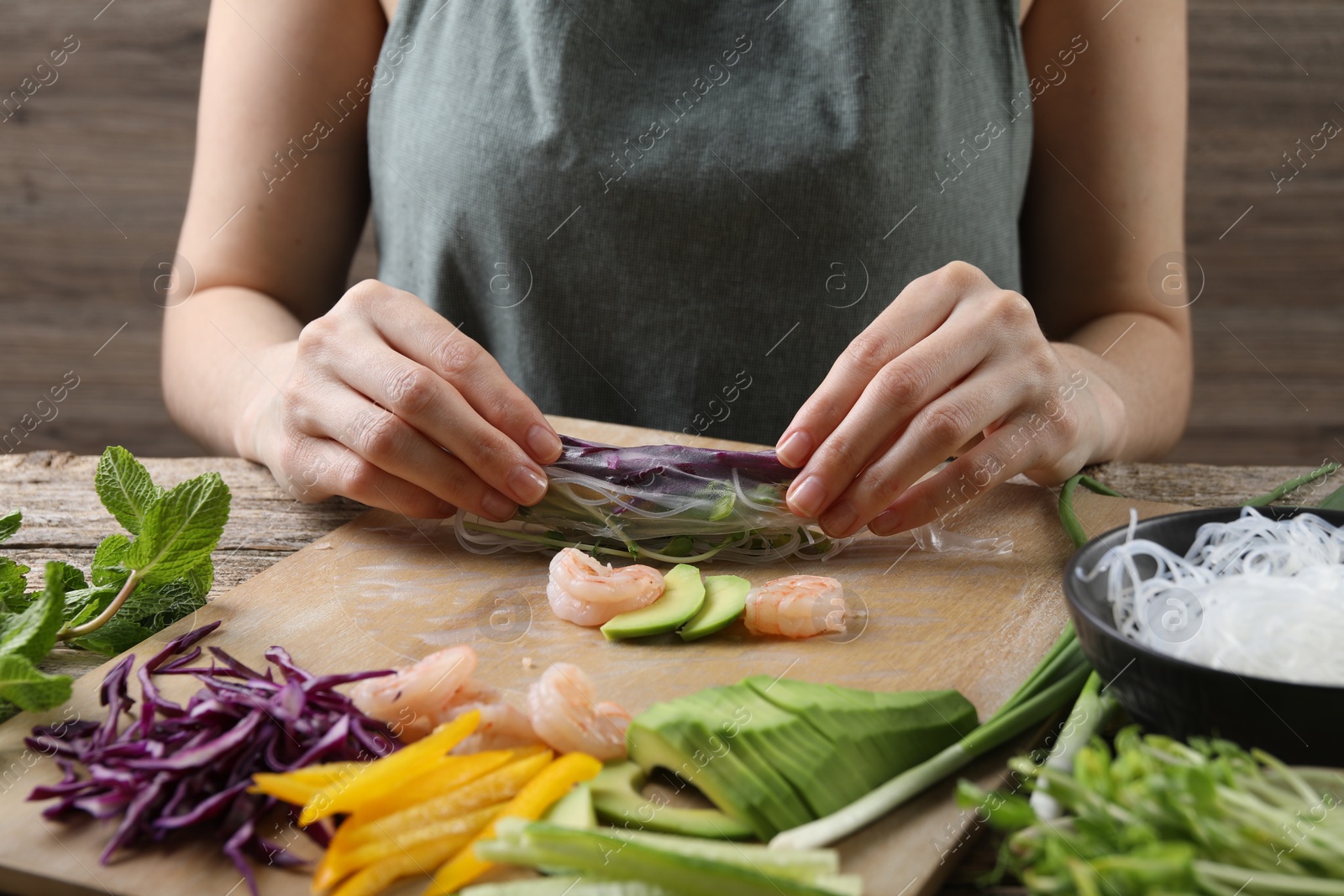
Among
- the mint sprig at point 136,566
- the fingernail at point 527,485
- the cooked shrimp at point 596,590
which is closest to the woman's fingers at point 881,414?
the cooked shrimp at point 596,590

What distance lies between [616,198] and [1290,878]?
155 cm

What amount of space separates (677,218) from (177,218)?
2800mm

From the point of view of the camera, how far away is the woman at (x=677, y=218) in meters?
1.56

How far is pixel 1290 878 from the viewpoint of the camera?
694 millimetres

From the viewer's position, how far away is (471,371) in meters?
1.47

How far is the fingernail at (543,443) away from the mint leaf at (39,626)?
63 cm

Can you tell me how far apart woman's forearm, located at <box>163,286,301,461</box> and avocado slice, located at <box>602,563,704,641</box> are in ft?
2.73

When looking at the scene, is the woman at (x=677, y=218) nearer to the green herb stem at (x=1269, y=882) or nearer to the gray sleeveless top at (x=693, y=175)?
the gray sleeveless top at (x=693, y=175)

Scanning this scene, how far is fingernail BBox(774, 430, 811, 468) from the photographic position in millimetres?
1485

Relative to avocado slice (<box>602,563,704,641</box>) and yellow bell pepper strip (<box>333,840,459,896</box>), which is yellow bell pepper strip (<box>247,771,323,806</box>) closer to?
yellow bell pepper strip (<box>333,840,459,896</box>)

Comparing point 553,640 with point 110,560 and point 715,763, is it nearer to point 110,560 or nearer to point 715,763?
point 715,763

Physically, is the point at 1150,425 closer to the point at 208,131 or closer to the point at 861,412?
the point at 861,412

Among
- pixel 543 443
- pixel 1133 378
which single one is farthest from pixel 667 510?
pixel 1133 378

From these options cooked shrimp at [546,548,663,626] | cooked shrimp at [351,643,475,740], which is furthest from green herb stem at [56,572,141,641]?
cooked shrimp at [546,548,663,626]
